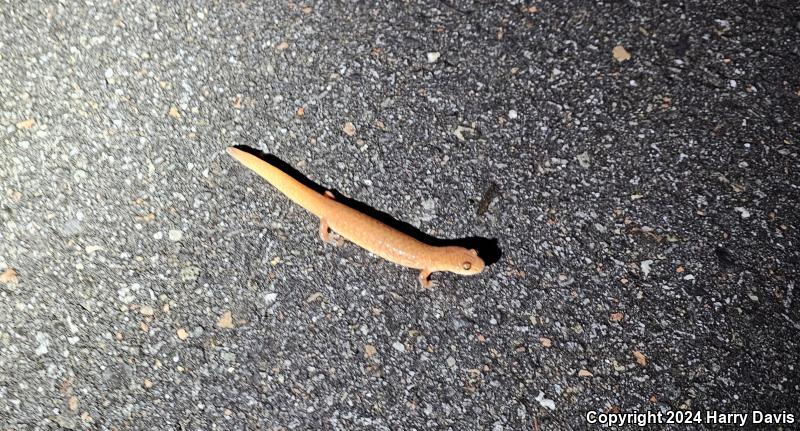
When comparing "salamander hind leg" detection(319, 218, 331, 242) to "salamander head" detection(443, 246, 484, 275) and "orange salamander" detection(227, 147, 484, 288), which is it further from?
"salamander head" detection(443, 246, 484, 275)

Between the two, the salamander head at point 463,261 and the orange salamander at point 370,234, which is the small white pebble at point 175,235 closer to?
the orange salamander at point 370,234

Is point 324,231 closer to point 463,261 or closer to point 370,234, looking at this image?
point 370,234

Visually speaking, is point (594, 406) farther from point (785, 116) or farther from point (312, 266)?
point (785, 116)

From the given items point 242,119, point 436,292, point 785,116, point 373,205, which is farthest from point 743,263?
point 242,119

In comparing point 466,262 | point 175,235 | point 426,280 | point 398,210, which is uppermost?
point 175,235

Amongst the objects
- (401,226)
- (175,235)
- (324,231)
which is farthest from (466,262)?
(175,235)

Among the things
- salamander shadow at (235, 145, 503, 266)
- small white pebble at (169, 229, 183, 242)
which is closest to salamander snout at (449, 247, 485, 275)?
salamander shadow at (235, 145, 503, 266)
